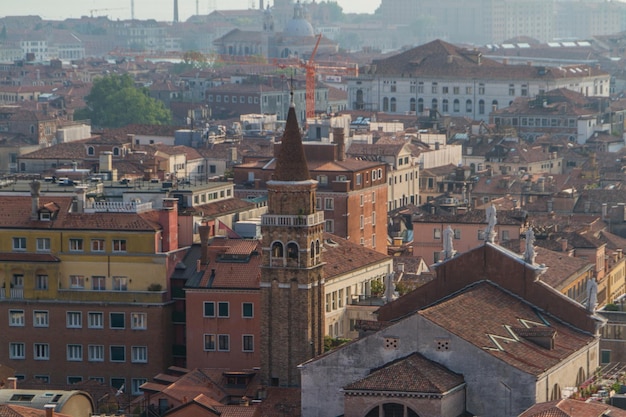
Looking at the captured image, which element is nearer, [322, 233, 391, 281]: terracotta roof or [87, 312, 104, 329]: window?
[87, 312, 104, 329]: window

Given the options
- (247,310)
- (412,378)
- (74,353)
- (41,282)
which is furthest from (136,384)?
(412,378)

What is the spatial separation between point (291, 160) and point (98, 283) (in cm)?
971

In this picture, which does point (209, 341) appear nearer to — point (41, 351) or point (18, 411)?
point (41, 351)

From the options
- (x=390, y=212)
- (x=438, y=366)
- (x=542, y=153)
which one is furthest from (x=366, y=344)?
(x=542, y=153)

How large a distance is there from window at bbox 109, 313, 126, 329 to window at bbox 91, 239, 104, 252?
6.29 ft

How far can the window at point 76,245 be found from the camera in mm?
69625

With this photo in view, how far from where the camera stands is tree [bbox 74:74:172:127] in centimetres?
17712

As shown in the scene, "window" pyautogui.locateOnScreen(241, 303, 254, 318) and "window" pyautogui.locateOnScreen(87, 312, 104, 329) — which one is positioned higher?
"window" pyautogui.locateOnScreen(241, 303, 254, 318)

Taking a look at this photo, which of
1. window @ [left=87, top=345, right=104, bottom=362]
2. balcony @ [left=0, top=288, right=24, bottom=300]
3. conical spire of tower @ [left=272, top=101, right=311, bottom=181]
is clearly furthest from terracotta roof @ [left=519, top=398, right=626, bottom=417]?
balcony @ [left=0, top=288, right=24, bottom=300]

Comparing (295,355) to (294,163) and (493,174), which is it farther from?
(493,174)

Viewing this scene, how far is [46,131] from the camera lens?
5886 inches

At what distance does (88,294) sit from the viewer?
69500mm

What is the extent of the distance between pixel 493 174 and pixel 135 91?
6413 cm

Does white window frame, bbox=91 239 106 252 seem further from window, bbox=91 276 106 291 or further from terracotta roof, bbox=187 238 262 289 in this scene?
terracotta roof, bbox=187 238 262 289
